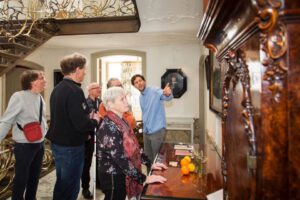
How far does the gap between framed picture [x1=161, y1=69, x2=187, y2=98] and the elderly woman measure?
3608 millimetres

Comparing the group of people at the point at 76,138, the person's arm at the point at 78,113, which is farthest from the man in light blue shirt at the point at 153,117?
the person's arm at the point at 78,113

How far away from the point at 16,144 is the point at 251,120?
2.46m

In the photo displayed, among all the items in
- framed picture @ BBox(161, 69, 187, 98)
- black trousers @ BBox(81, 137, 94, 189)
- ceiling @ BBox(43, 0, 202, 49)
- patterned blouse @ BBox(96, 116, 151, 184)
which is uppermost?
ceiling @ BBox(43, 0, 202, 49)

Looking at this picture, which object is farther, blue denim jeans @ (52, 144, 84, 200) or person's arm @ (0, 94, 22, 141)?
person's arm @ (0, 94, 22, 141)

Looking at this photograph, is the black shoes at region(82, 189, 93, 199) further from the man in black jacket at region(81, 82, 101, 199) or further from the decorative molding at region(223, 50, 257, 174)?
the decorative molding at region(223, 50, 257, 174)

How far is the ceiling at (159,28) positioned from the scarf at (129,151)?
2.61m

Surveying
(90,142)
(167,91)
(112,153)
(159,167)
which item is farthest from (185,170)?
(90,142)

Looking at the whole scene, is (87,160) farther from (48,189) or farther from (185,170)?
(185,170)

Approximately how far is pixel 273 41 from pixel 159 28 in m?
3.92

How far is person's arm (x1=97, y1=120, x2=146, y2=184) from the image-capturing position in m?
1.66

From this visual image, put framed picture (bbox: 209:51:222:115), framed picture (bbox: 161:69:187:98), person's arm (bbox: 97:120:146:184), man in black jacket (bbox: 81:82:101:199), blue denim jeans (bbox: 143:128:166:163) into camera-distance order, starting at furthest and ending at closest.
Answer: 1. framed picture (bbox: 161:69:187:98)
2. blue denim jeans (bbox: 143:128:166:163)
3. man in black jacket (bbox: 81:82:101:199)
4. framed picture (bbox: 209:51:222:115)
5. person's arm (bbox: 97:120:146:184)

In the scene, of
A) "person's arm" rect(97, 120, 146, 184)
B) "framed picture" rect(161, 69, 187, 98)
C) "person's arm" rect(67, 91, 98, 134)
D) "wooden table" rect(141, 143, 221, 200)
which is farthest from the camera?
"framed picture" rect(161, 69, 187, 98)

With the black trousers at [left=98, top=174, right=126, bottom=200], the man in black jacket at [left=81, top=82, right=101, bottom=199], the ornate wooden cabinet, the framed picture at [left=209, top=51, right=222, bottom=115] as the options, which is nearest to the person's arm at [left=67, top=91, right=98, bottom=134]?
the black trousers at [left=98, top=174, right=126, bottom=200]

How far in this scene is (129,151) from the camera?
5.57ft
